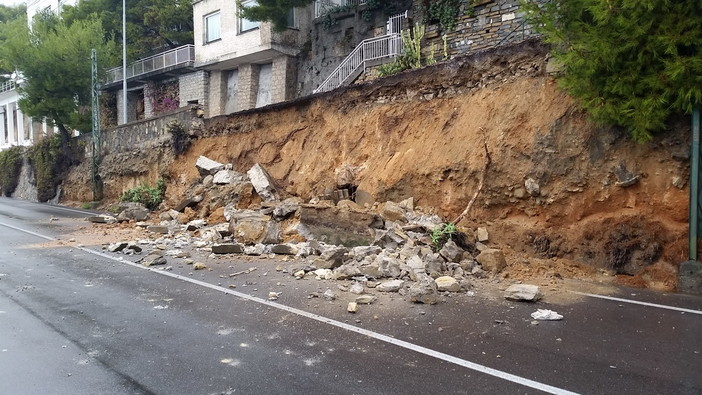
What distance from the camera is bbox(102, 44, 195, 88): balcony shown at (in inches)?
1223

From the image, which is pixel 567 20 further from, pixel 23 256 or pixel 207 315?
pixel 23 256

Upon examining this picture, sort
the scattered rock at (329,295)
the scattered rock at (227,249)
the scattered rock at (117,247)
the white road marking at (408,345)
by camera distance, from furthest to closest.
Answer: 1. the scattered rock at (117,247)
2. the scattered rock at (227,249)
3. the scattered rock at (329,295)
4. the white road marking at (408,345)

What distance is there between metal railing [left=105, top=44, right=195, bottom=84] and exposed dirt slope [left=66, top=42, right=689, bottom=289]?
17013 millimetres

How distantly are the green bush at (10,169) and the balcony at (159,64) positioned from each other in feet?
30.6

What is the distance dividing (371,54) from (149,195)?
35.3ft

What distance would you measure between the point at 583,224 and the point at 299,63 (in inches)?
792

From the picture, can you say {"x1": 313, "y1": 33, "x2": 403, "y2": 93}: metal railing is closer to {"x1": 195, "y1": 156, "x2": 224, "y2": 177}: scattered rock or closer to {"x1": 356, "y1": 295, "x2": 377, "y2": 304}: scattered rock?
{"x1": 195, "y1": 156, "x2": 224, "y2": 177}: scattered rock

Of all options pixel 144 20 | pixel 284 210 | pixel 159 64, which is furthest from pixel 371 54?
pixel 144 20

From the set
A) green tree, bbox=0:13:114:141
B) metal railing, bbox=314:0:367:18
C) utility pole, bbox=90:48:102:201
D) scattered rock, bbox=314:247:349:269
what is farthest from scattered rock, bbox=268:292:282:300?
green tree, bbox=0:13:114:141

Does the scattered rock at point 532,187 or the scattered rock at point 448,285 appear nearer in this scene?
the scattered rock at point 448,285

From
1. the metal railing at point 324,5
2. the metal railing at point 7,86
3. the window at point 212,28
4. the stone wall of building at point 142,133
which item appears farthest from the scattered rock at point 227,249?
the metal railing at point 7,86

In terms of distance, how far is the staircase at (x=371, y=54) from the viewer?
1995 centimetres

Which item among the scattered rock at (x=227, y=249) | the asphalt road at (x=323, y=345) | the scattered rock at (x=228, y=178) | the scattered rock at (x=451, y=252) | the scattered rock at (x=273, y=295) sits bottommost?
the asphalt road at (x=323, y=345)

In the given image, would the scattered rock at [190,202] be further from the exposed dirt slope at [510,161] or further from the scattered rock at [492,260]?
the scattered rock at [492,260]
